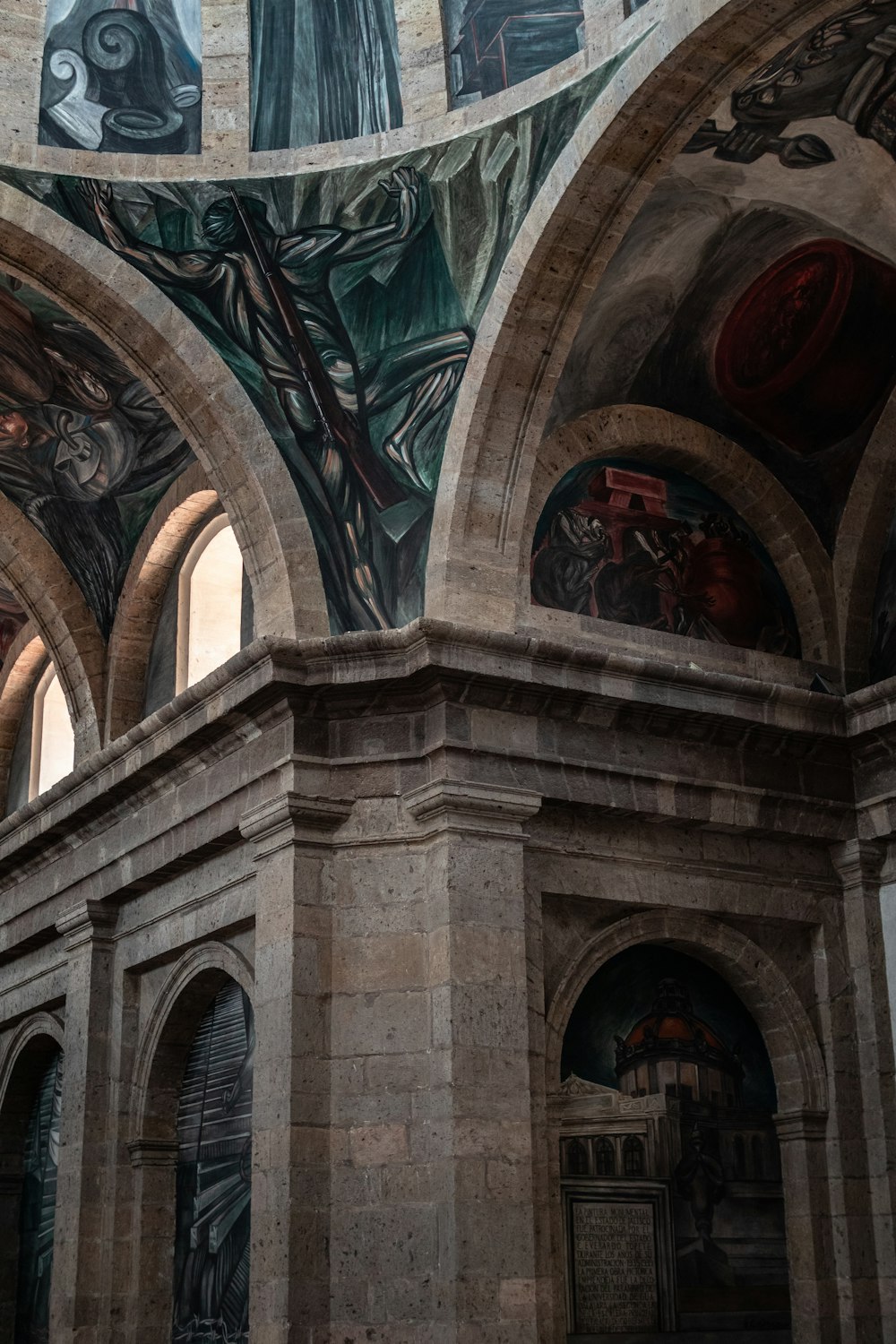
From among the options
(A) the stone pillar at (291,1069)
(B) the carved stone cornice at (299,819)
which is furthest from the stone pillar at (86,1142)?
(B) the carved stone cornice at (299,819)

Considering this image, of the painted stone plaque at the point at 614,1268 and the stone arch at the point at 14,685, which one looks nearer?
the painted stone plaque at the point at 614,1268

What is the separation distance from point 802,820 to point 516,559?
288 centimetres

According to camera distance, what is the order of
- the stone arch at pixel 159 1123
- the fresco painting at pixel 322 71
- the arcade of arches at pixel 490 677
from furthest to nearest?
the stone arch at pixel 159 1123
the fresco painting at pixel 322 71
the arcade of arches at pixel 490 677

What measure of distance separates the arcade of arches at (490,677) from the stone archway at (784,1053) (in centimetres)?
4

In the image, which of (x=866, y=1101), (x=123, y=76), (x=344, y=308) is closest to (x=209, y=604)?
(x=344, y=308)

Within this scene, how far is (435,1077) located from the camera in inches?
420

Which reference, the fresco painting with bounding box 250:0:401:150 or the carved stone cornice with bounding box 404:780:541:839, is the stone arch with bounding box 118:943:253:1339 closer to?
the carved stone cornice with bounding box 404:780:541:839

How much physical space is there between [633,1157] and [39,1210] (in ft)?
20.5

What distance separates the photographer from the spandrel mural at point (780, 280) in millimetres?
11133

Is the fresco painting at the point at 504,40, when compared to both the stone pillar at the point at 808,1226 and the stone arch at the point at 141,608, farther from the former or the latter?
the stone pillar at the point at 808,1226

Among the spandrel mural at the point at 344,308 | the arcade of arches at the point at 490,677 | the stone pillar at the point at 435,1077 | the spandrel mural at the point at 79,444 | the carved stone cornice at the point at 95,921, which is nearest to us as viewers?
the stone pillar at the point at 435,1077

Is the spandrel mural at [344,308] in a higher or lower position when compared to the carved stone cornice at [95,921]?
higher

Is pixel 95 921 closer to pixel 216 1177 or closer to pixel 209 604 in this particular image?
pixel 216 1177

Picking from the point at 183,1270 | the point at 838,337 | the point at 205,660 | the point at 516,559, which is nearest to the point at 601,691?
the point at 516,559
